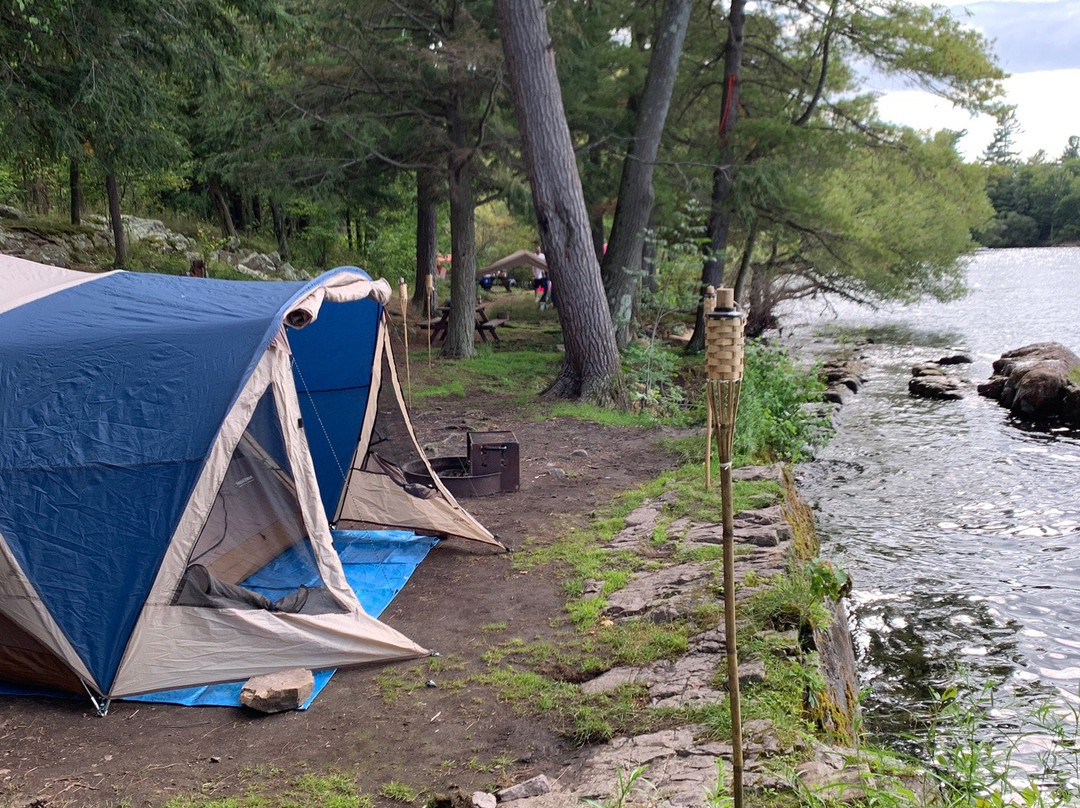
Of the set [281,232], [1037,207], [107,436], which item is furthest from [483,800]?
[1037,207]

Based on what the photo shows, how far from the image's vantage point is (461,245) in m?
14.1

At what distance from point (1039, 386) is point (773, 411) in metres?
5.81

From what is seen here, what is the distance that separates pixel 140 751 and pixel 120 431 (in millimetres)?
1507

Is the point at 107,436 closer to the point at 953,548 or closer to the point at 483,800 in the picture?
the point at 483,800

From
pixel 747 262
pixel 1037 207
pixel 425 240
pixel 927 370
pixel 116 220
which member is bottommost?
pixel 927 370

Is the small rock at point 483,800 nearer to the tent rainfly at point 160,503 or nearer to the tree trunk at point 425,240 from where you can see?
the tent rainfly at point 160,503

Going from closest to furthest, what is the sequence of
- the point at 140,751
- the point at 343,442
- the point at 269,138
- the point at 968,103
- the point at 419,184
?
the point at 140,751 → the point at 343,442 → the point at 269,138 → the point at 968,103 → the point at 419,184

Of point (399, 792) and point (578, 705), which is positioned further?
point (578, 705)

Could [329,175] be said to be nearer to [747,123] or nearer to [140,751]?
[747,123]

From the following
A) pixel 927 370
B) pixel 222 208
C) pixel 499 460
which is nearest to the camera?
pixel 499 460

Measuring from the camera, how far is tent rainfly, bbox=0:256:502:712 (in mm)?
4012

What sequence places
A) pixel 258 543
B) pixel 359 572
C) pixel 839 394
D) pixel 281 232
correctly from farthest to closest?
pixel 281 232
pixel 839 394
pixel 359 572
pixel 258 543

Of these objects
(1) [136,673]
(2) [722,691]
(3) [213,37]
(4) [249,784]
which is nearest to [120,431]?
(1) [136,673]

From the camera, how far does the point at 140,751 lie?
3586mm
